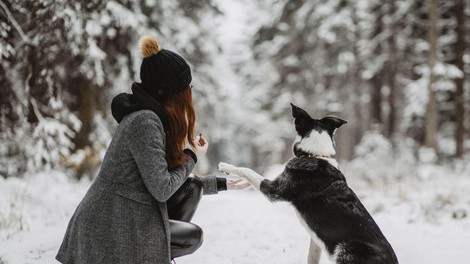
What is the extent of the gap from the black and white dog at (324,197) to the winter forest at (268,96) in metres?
1.07

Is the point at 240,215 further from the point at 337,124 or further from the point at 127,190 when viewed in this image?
the point at 127,190

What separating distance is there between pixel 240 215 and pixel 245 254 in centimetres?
170

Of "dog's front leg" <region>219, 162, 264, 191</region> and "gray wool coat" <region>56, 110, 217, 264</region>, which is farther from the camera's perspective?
"dog's front leg" <region>219, 162, 264, 191</region>

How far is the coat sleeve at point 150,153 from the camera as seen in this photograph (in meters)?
2.57

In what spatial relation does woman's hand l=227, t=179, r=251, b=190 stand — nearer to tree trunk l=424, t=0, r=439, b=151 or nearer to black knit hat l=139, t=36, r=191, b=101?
black knit hat l=139, t=36, r=191, b=101

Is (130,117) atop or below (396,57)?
below

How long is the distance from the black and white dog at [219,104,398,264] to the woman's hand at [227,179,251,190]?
0.07 metres

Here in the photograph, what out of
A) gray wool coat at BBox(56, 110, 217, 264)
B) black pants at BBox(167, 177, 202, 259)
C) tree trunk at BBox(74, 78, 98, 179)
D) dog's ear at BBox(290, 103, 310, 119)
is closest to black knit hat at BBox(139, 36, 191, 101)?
gray wool coat at BBox(56, 110, 217, 264)

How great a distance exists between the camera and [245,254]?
4477 millimetres

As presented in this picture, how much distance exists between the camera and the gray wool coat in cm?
259

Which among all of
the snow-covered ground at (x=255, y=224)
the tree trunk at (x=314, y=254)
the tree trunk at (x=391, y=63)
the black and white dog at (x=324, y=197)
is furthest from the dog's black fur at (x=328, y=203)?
the tree trunk at (x=391, y=63)

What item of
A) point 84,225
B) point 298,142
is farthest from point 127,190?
point 298,142

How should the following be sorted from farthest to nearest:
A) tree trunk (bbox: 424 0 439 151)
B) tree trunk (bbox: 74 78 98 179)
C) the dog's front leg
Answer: tree trunk (bbox: 424 0 439 151), tree trunk (bbox: 74 78 98 179), the dog's front leg

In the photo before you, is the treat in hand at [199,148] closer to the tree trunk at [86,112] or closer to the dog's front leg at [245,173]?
the dog's front leg at [245,173]
